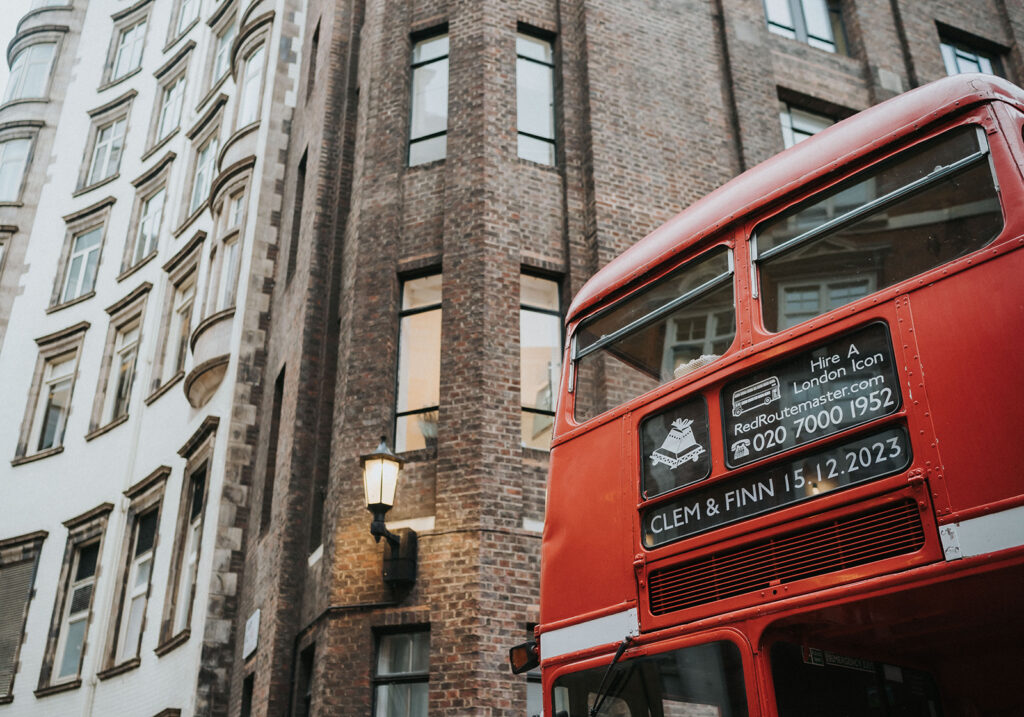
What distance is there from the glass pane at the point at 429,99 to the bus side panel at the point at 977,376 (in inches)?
400

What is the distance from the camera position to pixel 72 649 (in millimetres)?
18672

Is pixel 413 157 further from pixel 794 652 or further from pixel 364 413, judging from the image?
pixel 794 652

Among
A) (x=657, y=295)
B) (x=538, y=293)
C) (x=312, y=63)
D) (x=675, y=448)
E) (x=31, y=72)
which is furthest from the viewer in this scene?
(x=31, y=72)

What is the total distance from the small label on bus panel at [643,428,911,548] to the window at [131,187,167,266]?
1966 centimetres

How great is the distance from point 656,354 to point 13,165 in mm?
26905

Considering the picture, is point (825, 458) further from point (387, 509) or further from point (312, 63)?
point (312, 63)

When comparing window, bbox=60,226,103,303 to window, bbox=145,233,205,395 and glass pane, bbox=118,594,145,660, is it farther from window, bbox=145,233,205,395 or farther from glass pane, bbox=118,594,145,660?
glass pane, bbox=118,594,145,660

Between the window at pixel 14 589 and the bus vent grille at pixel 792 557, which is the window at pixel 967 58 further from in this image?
the window at pixel 14 589

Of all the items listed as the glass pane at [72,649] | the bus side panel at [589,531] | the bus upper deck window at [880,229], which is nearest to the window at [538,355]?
the bus side panel at [589,531]

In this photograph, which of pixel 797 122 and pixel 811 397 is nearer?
pixel 811 397

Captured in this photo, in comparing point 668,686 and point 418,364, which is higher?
point 418,364

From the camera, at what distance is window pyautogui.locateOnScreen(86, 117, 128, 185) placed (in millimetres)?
26159

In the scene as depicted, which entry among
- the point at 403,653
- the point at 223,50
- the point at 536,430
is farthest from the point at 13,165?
the point at 403,653

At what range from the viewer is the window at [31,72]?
29.0 metres
